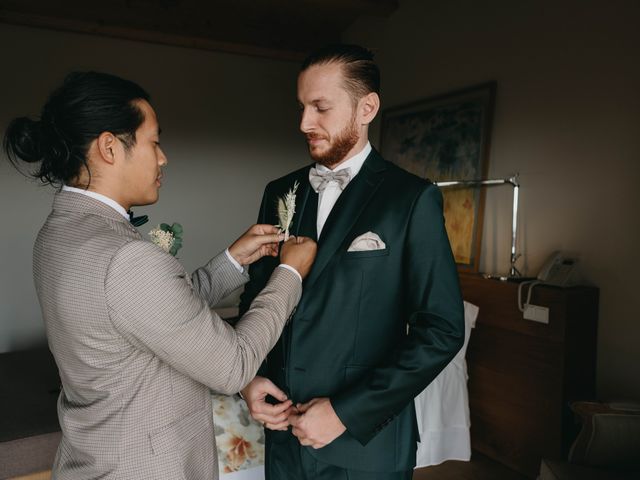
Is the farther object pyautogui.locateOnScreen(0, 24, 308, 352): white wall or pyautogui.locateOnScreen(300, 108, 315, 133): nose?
pyautogui.locateOnScreen(0, 24, 308, 352): white wall

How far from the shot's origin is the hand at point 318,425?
47.8 inches

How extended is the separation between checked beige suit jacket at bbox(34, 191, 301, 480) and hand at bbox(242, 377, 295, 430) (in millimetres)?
144

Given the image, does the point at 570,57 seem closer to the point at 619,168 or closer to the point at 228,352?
the point at 619,168

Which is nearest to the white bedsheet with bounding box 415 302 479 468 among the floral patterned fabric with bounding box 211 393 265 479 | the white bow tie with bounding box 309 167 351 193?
the floral patterned fabric with bounding box 211 393 265 479

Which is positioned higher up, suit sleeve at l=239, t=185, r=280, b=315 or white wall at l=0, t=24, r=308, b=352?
white wall at l=0, t=24, r=308, b=352

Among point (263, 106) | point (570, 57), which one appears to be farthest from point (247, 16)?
point (570, 57)

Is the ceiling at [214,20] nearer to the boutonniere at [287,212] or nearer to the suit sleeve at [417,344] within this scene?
the boutonniere at [287,212]

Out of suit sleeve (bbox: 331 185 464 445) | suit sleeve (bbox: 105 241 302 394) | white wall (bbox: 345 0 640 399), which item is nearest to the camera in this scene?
suit sleeve (bbox: 105 241 302 394)

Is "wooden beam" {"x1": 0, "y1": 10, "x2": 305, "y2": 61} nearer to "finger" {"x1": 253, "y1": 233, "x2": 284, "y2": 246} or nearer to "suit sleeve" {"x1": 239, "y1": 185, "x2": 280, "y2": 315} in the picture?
"suit sleeve" {"x1": 239, "y1": 185, "x2": 280, "y2": 315}

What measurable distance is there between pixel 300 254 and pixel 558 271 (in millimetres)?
2174

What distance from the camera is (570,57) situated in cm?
305

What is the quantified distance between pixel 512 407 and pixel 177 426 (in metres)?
2.47

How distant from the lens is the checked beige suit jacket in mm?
1021

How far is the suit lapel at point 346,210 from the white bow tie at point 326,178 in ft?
0.12
